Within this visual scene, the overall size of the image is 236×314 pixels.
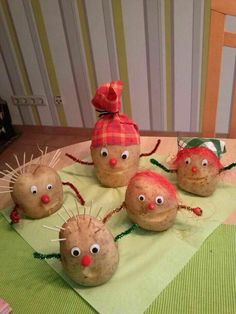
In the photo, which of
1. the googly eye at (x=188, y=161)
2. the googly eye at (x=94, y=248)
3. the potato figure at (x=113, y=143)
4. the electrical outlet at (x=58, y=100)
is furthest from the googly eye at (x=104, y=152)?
the electrical outlet at (x=58, y=100)

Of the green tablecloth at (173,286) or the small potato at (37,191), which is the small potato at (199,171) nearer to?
the green tablecloth at (173,286)

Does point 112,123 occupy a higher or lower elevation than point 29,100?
higher

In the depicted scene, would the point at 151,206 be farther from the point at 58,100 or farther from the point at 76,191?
the point at 58,100

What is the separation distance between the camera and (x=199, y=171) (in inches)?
31.5

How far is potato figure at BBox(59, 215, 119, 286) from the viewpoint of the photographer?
1.99 ft

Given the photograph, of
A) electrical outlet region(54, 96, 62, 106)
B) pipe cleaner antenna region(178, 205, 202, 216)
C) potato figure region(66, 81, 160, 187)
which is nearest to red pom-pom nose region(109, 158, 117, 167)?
potato figure region(66, 81, 160, 187)

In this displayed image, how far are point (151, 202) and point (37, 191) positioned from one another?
0.29m

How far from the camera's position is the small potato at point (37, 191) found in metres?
0.79

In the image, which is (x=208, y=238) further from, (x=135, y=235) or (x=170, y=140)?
(x=170, y=140)

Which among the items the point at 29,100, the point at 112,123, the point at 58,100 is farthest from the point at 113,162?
the point at 29,100

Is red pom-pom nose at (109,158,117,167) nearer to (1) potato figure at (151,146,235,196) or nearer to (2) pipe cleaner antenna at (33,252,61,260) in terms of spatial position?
(1) potato figure at (151,146,235,196)

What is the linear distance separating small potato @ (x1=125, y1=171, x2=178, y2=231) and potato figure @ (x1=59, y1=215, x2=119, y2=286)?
0.11 meters

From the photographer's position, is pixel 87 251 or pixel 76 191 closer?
pixel 87 251

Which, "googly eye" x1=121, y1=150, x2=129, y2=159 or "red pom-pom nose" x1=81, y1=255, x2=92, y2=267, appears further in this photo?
"googly eye" x1=121, y1=150, x2=129, y2=159
